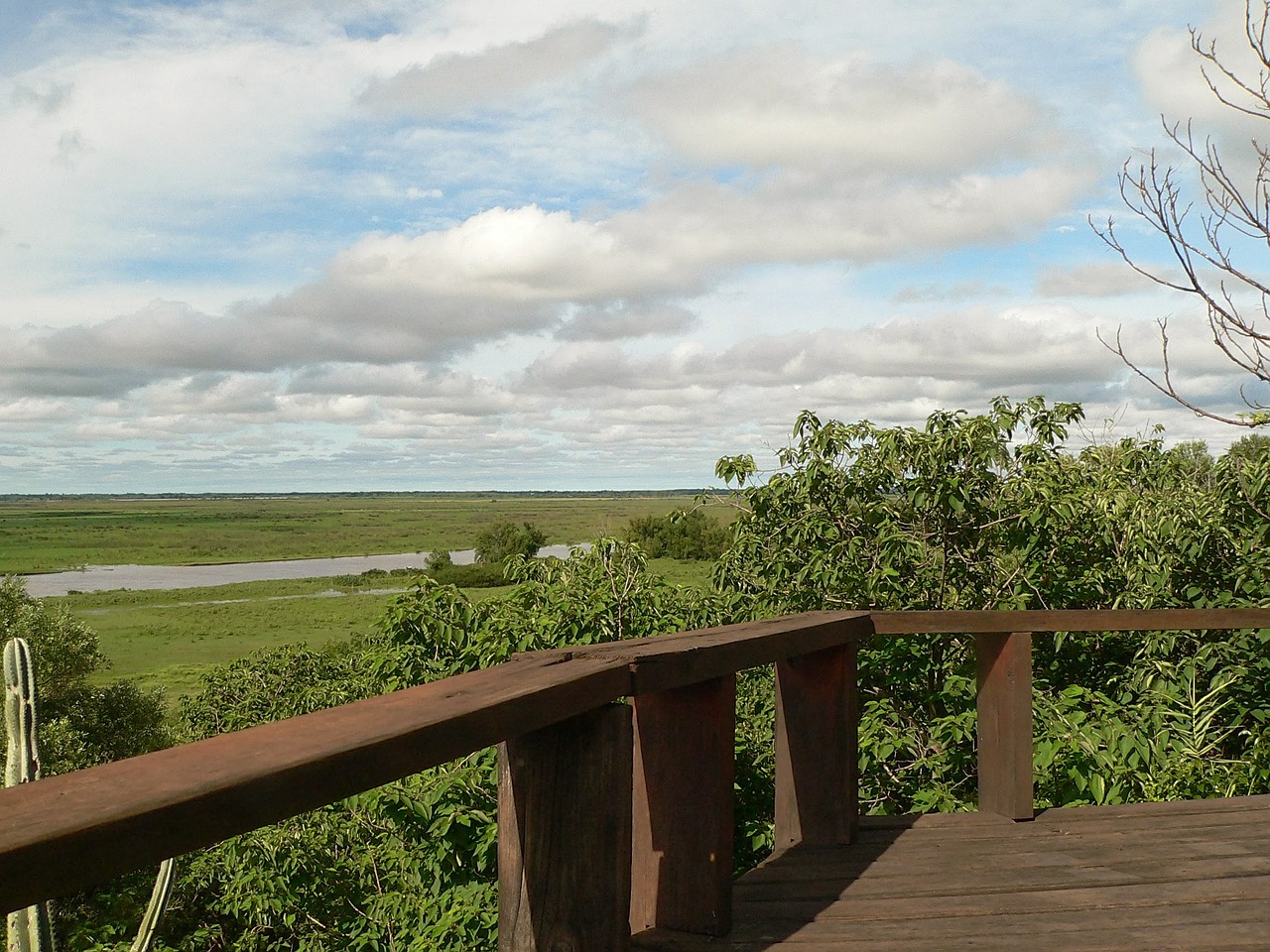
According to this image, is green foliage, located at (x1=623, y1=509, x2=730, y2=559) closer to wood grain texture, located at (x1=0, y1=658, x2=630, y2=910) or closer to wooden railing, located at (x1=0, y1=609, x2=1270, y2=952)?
wooden railing, located at (x1=0, y1=609, x2=1270, y2=952)

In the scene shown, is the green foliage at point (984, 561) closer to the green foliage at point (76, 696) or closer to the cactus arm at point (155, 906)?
the cactus arm at point (155, 906)

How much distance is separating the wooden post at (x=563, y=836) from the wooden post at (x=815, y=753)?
3.99 feet

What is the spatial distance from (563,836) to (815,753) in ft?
4.53

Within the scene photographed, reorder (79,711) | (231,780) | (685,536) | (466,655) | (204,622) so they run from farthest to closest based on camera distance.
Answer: (204,622) < (79,711) < (685,536) < (466,655) < (231,780)

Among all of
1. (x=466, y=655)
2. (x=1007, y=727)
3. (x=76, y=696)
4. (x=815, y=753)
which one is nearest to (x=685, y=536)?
(x=76, y=696)

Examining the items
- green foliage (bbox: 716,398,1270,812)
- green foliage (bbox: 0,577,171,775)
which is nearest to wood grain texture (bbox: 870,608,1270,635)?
green foliage (bbox: 716,398,1270,812)

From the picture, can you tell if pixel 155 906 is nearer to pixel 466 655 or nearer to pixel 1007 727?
pixel 466 655

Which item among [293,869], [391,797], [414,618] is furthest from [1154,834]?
[293,869]

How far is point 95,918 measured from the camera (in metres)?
21.1

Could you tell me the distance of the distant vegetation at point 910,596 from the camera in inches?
241

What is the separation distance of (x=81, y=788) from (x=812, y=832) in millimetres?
2393

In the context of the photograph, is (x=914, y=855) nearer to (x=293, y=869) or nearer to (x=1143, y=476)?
(x=1143, y=476)

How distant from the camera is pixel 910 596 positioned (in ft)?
23.8

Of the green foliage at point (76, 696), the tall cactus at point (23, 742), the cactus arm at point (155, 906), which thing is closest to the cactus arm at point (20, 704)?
the tall cactus at point (23, 742)
